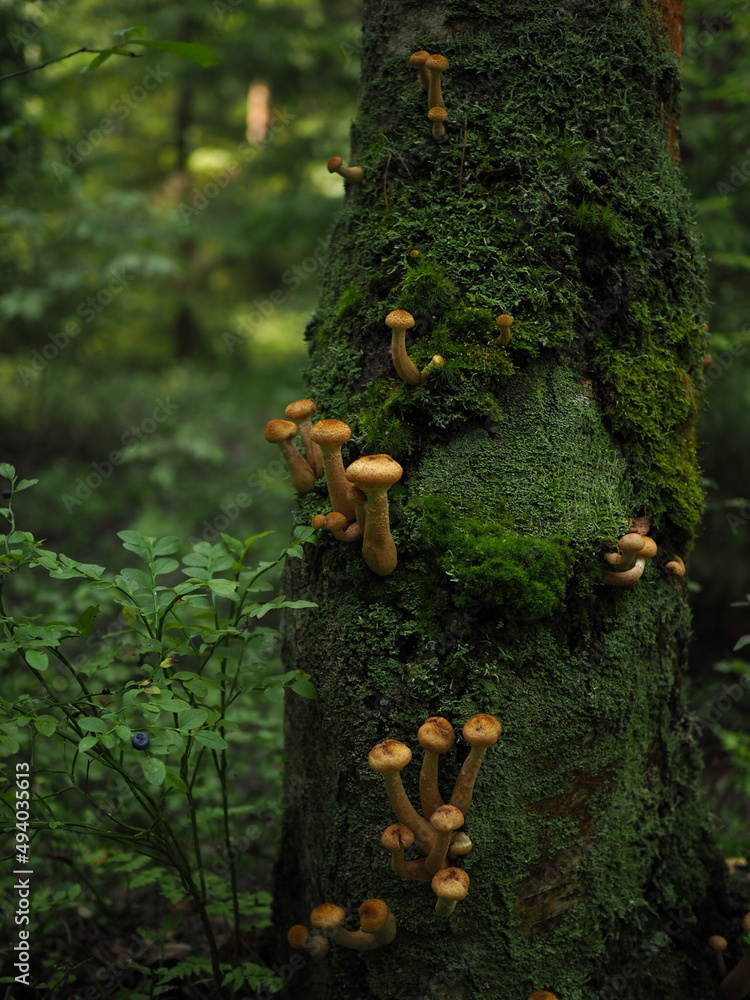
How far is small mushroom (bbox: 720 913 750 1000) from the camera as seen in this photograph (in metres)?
1.96

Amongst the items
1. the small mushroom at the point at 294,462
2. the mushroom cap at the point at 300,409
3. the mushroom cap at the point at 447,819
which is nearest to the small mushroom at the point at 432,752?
the mushroom cap at the point at 447,819

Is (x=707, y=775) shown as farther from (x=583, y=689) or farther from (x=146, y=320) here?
(x=146, y=320)

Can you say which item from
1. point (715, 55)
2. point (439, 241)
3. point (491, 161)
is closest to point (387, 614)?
point (439, 241)

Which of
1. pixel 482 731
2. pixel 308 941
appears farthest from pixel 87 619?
pixel 308 941

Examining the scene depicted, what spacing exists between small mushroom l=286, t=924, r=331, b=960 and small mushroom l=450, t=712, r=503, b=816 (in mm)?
620

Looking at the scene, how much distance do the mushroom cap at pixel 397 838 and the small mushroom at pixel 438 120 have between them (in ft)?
6.66

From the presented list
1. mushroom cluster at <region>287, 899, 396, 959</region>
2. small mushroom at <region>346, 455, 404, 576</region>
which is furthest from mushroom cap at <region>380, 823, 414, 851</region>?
small mushroom at <region>346, 455, 404, 576</region>

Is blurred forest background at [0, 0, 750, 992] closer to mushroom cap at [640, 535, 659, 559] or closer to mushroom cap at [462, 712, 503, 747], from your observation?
mushroom cap at [640, 535, 659, 559]

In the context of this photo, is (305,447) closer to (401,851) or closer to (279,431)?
(279,431)

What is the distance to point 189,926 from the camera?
272cm

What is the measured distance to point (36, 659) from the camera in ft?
4.74

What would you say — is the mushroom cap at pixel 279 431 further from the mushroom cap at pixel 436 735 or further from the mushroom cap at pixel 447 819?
the mushroom cap at pixel 447 819

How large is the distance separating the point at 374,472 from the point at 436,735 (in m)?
0.64

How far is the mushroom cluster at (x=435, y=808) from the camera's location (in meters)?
1.52
